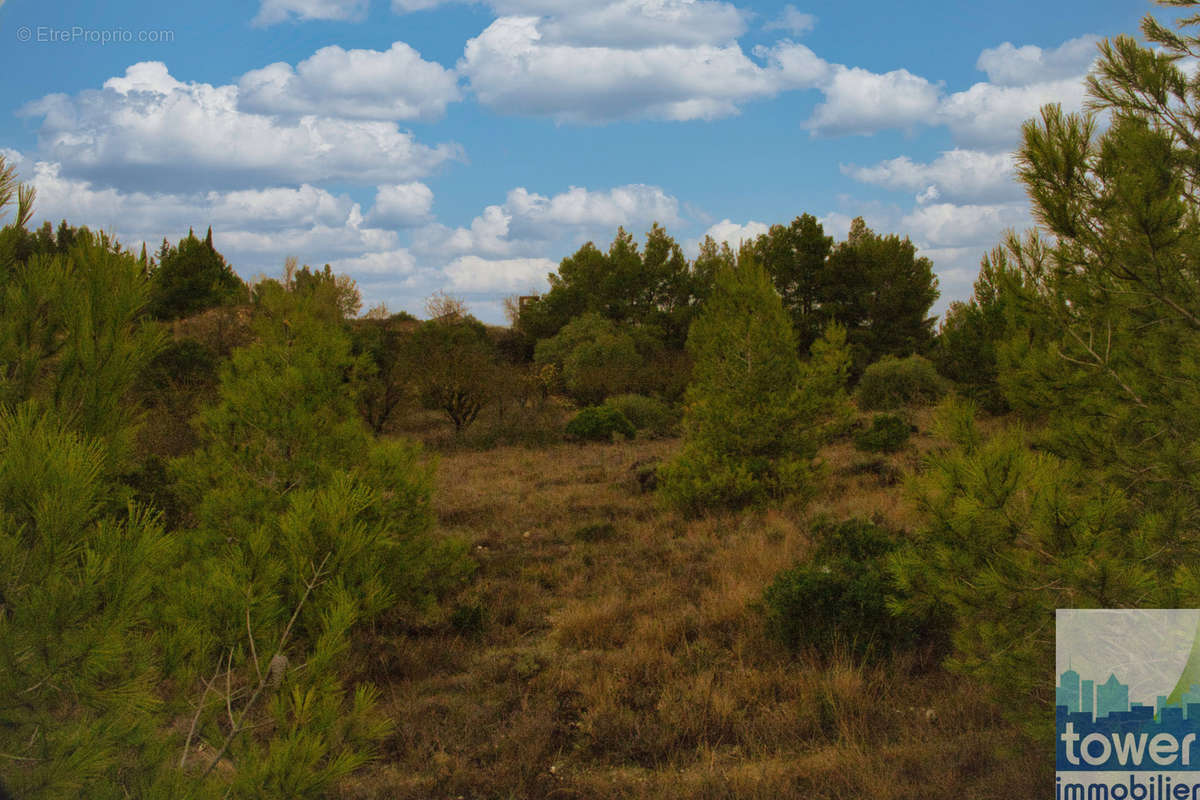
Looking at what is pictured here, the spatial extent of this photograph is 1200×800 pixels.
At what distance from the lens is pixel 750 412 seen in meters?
9.68

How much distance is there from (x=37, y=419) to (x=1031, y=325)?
17.0 feet

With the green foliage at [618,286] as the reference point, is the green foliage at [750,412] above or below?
below

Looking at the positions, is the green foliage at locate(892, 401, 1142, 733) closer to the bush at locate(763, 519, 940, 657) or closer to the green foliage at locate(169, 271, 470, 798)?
the bush at locate(763, 519, 940, 657)

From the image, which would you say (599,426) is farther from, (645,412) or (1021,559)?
(1021,559)

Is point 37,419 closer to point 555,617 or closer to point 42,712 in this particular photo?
point 42,712

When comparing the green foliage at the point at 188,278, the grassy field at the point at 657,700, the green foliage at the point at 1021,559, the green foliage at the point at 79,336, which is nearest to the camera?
the green foliage at the point at 79,336

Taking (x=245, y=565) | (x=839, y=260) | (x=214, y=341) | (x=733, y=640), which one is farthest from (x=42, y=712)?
(x=839, y=260)

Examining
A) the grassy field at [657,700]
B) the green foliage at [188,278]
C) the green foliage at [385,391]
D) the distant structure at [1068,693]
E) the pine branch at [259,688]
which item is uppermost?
the green foliage at [188,278]

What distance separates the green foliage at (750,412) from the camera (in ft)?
31.6

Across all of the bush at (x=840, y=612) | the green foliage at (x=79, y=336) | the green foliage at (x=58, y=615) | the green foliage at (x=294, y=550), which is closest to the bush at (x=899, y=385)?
the bush at (x=840, y=612)

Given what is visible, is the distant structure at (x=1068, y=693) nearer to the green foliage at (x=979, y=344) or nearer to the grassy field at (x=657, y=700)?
the grassy field at (x=657, y=700)

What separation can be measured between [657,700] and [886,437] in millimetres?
10505

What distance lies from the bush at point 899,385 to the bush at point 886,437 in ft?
23.7

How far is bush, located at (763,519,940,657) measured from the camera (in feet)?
17.1
